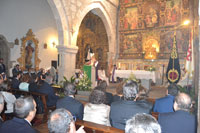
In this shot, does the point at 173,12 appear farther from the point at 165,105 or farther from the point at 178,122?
the point at 178,122

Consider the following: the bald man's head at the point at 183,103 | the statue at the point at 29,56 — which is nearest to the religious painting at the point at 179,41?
the statue at the point at 29,56

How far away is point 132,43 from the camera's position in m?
14.7

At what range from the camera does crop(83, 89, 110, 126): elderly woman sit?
2.72m

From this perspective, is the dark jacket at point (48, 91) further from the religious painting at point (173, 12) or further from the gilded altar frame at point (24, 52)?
the religious painting at point (173, 12)

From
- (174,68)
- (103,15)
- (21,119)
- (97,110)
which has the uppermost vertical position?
(103,15)

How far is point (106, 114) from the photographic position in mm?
2736

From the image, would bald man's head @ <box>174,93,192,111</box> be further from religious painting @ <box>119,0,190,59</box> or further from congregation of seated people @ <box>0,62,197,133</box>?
religious painting @ <box>119,0,190,59</box>

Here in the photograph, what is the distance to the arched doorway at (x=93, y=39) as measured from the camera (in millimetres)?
17406

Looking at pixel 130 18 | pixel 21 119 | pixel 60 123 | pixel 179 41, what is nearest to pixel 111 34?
pixel 130 18

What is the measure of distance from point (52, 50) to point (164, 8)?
9445mm

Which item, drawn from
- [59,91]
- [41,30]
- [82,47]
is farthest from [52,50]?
[59,91]

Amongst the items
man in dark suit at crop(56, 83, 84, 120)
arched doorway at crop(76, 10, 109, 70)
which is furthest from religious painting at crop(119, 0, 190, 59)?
man in dark suit at crop(56, 83, 84, 120)

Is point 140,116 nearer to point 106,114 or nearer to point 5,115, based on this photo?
point 106,114

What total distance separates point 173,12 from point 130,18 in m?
3.36
